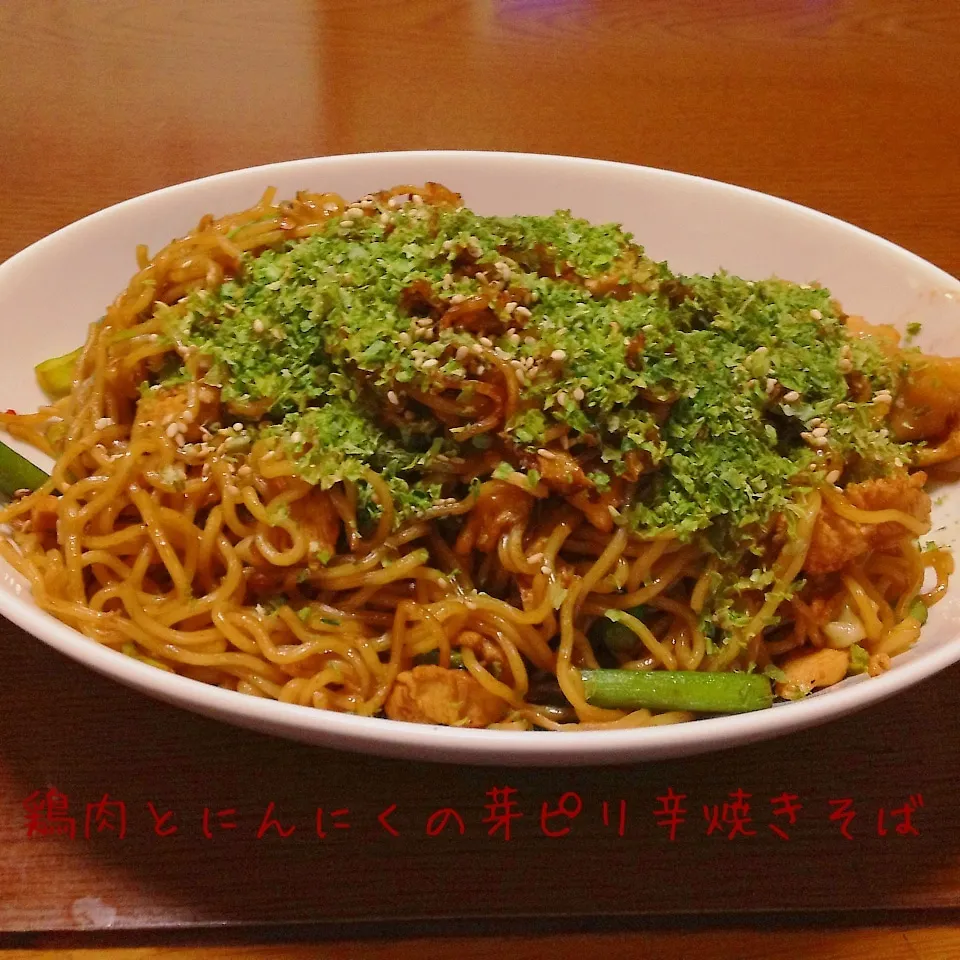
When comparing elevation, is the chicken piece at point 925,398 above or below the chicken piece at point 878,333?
below

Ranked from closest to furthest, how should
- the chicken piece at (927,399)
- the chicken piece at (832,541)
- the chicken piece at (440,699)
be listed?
the chicken piece at (440,699) → the chicken piece at (832,541) → the chicken piece at (927,399)

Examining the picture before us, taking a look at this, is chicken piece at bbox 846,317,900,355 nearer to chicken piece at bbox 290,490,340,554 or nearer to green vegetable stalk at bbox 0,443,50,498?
chicken piece at bbox 290,490,340,554

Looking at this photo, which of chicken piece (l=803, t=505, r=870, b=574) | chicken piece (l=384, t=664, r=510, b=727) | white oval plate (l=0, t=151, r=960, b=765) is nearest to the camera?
white oval plate (l=0, t=151, r=960, b=765)

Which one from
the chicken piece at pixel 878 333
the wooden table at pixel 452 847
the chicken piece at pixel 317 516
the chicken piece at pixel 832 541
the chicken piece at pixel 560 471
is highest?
the chicken piece at pixel 878 333

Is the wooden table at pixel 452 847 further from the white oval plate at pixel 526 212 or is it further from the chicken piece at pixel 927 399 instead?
the chicken piece at pixel 927 399

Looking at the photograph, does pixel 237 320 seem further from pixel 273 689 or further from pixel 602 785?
pixel 602 785

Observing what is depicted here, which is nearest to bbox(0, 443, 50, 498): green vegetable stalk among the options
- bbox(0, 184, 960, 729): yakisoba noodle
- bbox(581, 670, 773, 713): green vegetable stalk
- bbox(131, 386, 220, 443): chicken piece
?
bbox(0, 184, 960, 729): yakisoba noodle

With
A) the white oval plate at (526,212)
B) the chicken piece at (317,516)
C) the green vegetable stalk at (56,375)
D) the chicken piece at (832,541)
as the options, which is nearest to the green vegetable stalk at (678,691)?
the white oval plate at (526,212)

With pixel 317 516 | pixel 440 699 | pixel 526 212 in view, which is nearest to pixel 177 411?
pixel 317 516
